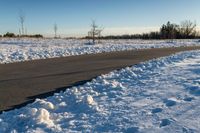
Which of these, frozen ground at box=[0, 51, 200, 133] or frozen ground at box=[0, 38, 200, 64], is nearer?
frozen ground at box=[0, 51, 200, 133]

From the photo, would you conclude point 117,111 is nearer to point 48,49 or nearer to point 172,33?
point 48,49

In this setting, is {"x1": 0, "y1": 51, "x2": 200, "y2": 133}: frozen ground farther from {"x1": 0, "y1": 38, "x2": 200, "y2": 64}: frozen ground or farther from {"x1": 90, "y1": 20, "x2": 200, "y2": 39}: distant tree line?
→ {"x1": 90, "y1": 20, "x2": 200, "y2": 39}: distant tree line

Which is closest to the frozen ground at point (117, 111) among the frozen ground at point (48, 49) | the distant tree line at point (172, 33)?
the frozen ground at point (48, 49)

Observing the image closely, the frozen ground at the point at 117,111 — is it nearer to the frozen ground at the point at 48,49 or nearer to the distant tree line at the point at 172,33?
the frozen ground at the point at 48,49

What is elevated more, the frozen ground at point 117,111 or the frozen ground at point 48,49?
the frozen ground at point 117,111

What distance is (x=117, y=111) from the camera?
6141mm

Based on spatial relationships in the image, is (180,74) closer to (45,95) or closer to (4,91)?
(45,95)

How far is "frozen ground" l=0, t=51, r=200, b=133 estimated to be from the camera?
5266mm

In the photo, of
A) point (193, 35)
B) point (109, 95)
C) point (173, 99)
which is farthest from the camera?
point (193, 35)

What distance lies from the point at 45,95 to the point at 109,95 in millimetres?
1837

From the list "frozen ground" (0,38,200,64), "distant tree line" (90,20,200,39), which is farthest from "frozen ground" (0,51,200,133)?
"distant tree line" (90,20,200,39)

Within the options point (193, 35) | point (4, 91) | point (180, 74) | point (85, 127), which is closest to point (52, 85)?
point (4, 91)

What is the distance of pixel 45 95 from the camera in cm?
836

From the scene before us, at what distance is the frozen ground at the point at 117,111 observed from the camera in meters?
5.27
